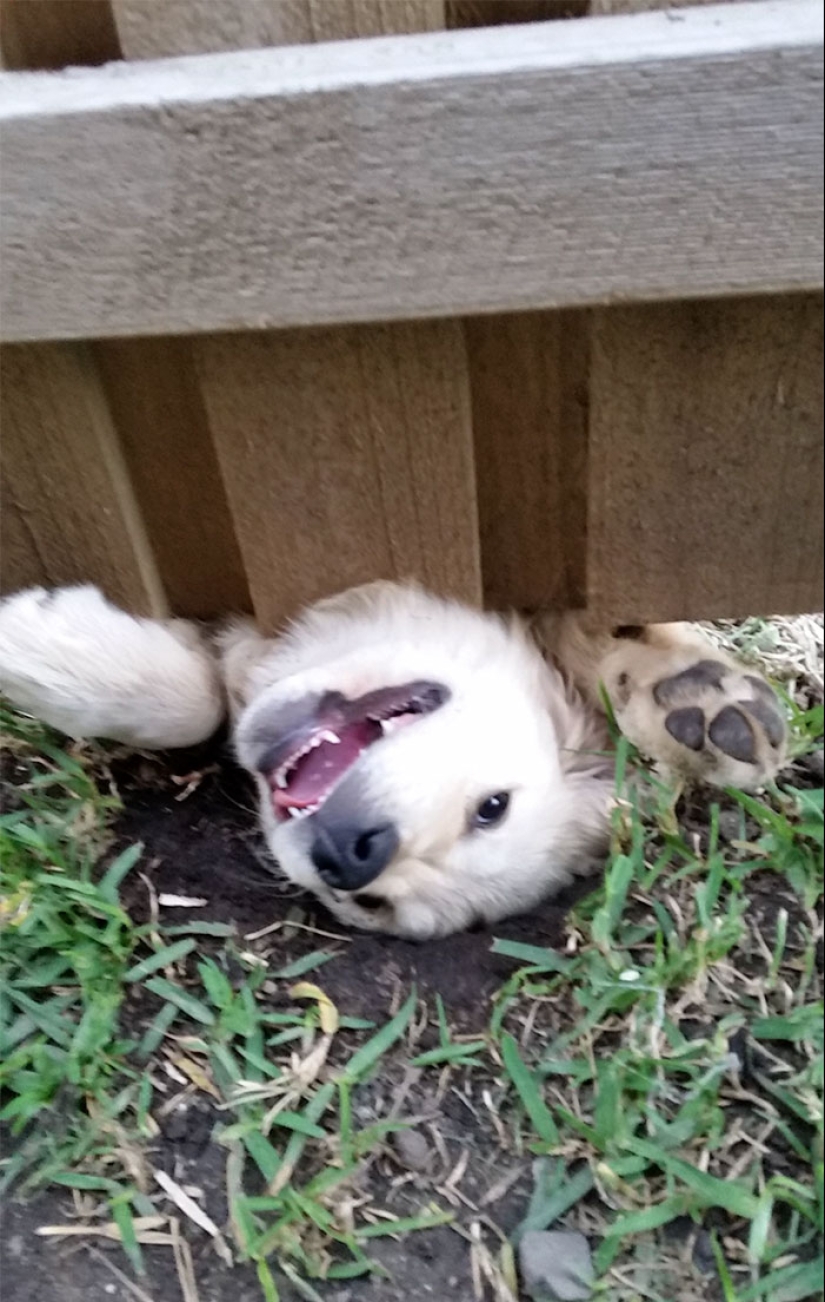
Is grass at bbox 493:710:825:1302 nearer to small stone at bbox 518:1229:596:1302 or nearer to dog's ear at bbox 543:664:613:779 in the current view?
small stone at bbox 518:1229:596:1302

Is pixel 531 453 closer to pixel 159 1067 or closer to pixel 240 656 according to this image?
pixel 240 656

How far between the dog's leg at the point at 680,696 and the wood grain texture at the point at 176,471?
1.97 feet

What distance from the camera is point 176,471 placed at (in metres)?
2.09

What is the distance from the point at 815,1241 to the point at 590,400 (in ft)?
3.79

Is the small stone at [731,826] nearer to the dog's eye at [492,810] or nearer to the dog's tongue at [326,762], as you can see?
the dog's eye at [492,810]

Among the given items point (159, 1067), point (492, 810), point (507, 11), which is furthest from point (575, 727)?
point (507, 11)

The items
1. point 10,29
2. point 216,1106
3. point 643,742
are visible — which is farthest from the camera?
point 643,742

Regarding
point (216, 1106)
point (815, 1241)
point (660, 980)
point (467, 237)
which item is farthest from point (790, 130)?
point (216, 1106)

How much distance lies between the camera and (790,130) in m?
1.43

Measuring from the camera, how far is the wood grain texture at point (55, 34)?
1.70 meters

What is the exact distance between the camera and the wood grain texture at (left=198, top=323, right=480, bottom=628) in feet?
5.93

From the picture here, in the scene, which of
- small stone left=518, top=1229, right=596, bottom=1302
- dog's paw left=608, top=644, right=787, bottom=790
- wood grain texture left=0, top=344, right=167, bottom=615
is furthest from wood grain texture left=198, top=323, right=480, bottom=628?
small stone left=518, top=1229, right=596, bottom=1302

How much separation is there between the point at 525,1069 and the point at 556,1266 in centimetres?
27

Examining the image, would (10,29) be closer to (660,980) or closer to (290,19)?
(290,19)
